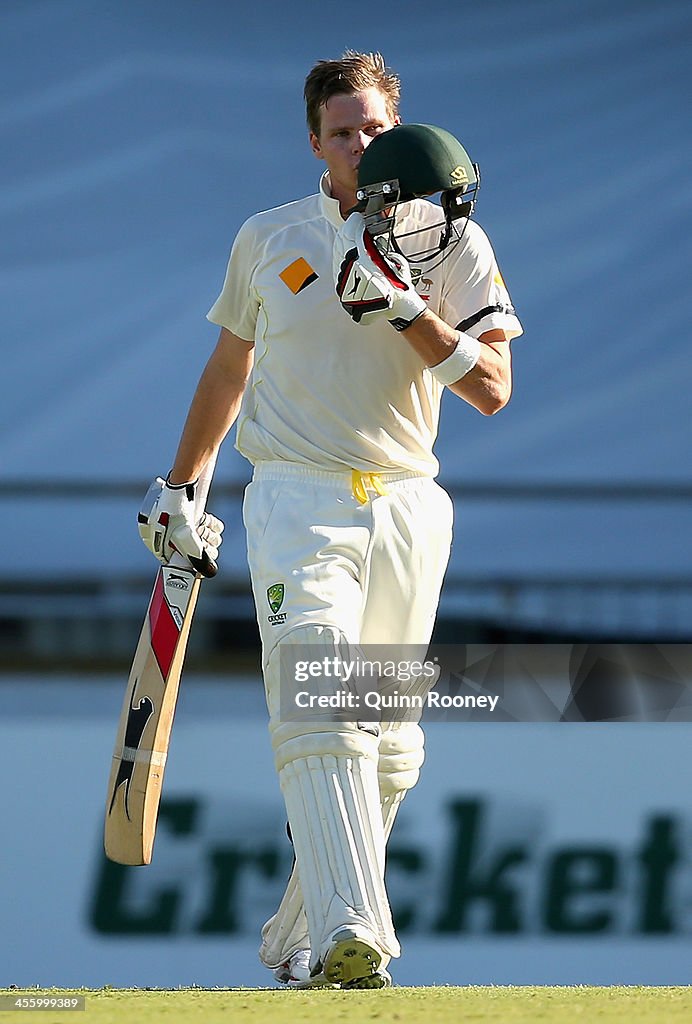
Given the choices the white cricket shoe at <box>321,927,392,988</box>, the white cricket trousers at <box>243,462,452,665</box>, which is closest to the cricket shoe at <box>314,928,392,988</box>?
the white cricket shoe at <box>321,927,392,988</box>

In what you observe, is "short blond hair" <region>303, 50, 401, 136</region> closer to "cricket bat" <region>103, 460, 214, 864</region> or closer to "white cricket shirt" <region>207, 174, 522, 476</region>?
"white cricket shirt" <region>207, 174, 522, 476</region>

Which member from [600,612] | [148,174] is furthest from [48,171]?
[600,612]

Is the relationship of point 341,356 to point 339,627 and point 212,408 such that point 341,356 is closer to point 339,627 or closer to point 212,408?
point 212,408

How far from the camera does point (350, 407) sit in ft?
7.48

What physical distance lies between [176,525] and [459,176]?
70cm

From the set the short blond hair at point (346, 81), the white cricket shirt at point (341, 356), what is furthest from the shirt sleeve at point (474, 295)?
the short blond hair at point (346, 81)

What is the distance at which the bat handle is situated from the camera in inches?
99.0

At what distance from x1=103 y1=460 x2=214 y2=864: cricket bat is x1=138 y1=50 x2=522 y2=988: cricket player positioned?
0.81ft

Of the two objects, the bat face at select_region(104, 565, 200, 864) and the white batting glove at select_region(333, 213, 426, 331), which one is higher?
the white batting glove at select_region(333, 213, 426, 331)

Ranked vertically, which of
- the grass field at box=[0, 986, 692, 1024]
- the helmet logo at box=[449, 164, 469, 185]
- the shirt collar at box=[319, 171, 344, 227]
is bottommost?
the grass field at box=[0, 986, 692, 1024]

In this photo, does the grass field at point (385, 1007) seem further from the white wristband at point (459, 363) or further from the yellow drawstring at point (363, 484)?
the white wristband at point (459, 363)

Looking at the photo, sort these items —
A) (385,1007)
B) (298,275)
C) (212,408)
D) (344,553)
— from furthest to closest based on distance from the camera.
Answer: (212,408)
(298,275)
(344,553)
(385,1007)

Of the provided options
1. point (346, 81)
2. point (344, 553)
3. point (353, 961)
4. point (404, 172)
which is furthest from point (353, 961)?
point (346, 81)

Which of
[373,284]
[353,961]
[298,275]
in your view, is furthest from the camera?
[298,275]
